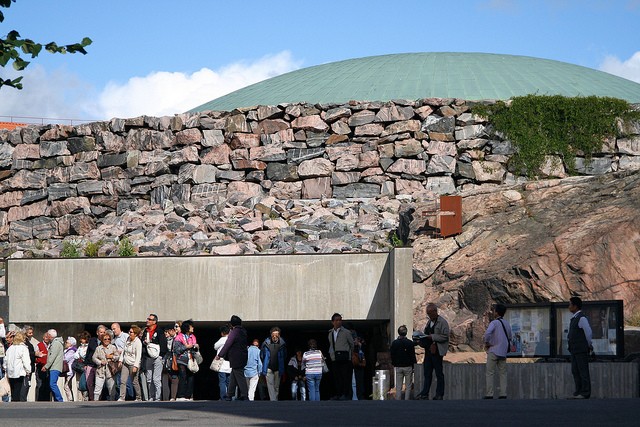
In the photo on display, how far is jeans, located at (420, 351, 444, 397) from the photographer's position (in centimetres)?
1482

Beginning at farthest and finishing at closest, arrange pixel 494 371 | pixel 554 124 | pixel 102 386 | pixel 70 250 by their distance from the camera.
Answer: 1. pixel 554 124
2. pixel 70 250
3. pixel 102 386
4. pixel 494 371

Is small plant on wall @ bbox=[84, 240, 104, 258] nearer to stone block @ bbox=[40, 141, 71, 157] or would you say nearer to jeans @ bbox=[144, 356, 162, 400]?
stone block @ bbox=[40, 141, 71, 157]

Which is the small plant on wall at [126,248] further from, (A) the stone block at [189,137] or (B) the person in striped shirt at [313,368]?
(B) the person in striped shirt at [313,368]

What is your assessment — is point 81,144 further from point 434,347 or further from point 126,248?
point 434,347

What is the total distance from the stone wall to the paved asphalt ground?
46.5 feet

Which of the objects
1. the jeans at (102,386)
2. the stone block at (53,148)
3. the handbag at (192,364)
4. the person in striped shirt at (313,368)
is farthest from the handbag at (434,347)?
the stone block at (53,148)

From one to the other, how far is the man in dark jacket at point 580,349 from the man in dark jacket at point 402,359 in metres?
2.95

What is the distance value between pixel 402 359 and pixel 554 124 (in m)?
14.8

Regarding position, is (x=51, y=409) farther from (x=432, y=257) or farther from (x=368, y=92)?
(x=368, y=92)

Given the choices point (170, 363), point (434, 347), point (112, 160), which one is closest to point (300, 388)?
point (170, 363)

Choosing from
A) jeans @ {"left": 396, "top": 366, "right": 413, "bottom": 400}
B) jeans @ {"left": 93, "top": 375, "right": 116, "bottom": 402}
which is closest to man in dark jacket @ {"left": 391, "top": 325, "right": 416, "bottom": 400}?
jeans @ {"left": 396, "top": 366, "right": 413, "bottom": 400}

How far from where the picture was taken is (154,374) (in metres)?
17.1

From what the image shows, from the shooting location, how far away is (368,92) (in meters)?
32.8

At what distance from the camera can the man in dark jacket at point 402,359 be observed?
1612 centimetres
